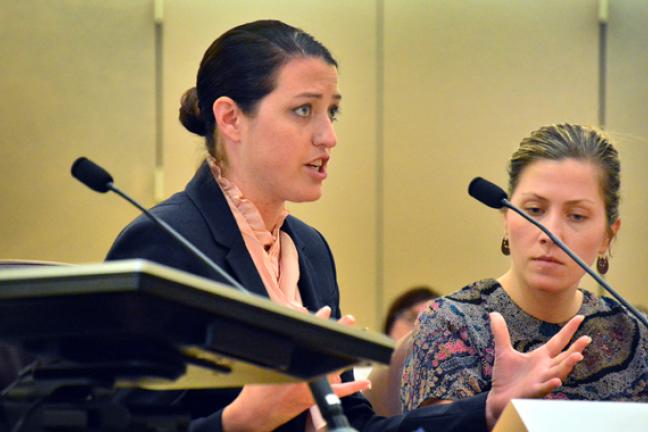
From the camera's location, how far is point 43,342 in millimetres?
1188

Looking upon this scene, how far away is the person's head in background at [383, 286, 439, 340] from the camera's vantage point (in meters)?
5.06

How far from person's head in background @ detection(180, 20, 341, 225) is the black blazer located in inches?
2.9

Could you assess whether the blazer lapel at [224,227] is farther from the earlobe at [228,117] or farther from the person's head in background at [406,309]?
the person's head in background at [406,309]

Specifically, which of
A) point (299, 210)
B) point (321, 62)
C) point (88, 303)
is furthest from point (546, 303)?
point (299, 210)

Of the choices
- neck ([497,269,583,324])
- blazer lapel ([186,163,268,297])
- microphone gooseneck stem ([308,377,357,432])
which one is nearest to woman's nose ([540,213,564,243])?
neck ([497,269,583,324])

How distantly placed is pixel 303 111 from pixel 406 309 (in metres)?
2.86

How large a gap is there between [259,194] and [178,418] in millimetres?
1116

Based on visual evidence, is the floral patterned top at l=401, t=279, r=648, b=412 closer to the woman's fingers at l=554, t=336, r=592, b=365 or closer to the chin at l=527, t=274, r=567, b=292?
the chin at l=527, t=274, r=567, b=292

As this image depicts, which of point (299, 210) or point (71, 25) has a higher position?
point (71, 25)

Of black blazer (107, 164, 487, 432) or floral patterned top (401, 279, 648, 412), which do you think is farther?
floral patterned top (401, 279, 648, 412)

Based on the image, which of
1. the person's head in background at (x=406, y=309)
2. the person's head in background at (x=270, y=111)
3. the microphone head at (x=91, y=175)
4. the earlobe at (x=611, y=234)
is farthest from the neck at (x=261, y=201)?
the person's head in background at (x=406, y=309)

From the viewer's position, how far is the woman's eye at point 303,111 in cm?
237

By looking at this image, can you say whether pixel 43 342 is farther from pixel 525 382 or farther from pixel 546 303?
pixel 546 303

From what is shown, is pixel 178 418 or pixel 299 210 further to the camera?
pixel 299 210
